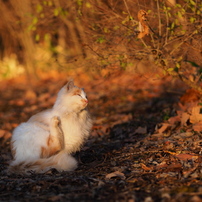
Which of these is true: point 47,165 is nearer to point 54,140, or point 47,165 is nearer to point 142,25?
point 54,140

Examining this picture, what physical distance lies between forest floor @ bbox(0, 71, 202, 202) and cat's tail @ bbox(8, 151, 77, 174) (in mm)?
81

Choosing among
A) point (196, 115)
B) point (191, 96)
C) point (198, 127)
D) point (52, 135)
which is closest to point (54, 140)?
point (52, 135)

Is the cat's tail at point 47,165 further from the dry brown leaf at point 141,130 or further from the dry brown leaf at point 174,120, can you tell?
the dry brown leaf at point 174,120

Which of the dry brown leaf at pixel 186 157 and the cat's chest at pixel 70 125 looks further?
the cat's chest at pixel 70 125

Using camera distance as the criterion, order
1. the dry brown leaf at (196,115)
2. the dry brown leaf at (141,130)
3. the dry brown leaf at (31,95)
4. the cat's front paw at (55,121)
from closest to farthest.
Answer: the cat's front paw at (55,121), the dry brown leaf at (196,115), the dry brown leaf at (141,130), the dry brown leaf at (31,95)

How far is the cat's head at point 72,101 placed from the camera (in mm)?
4668

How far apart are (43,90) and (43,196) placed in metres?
10.0

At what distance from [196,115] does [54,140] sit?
7.91ft

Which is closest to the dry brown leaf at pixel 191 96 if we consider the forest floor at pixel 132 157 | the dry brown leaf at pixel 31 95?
the forest floor at pixel 132 157

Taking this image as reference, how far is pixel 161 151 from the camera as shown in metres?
4.75

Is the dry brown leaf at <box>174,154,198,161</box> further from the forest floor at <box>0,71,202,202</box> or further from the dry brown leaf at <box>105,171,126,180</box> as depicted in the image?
the dry brown leaf at <box>105,171,126,180</box>

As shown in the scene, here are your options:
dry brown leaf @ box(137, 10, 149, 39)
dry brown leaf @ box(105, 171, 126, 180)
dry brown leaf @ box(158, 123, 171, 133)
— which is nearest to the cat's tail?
dry brown leaf @ box(105, 171, 126, 180)

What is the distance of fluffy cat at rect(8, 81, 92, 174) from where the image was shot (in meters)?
4.51

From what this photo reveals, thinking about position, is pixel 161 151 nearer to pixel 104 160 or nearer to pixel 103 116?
pixel 104 160
